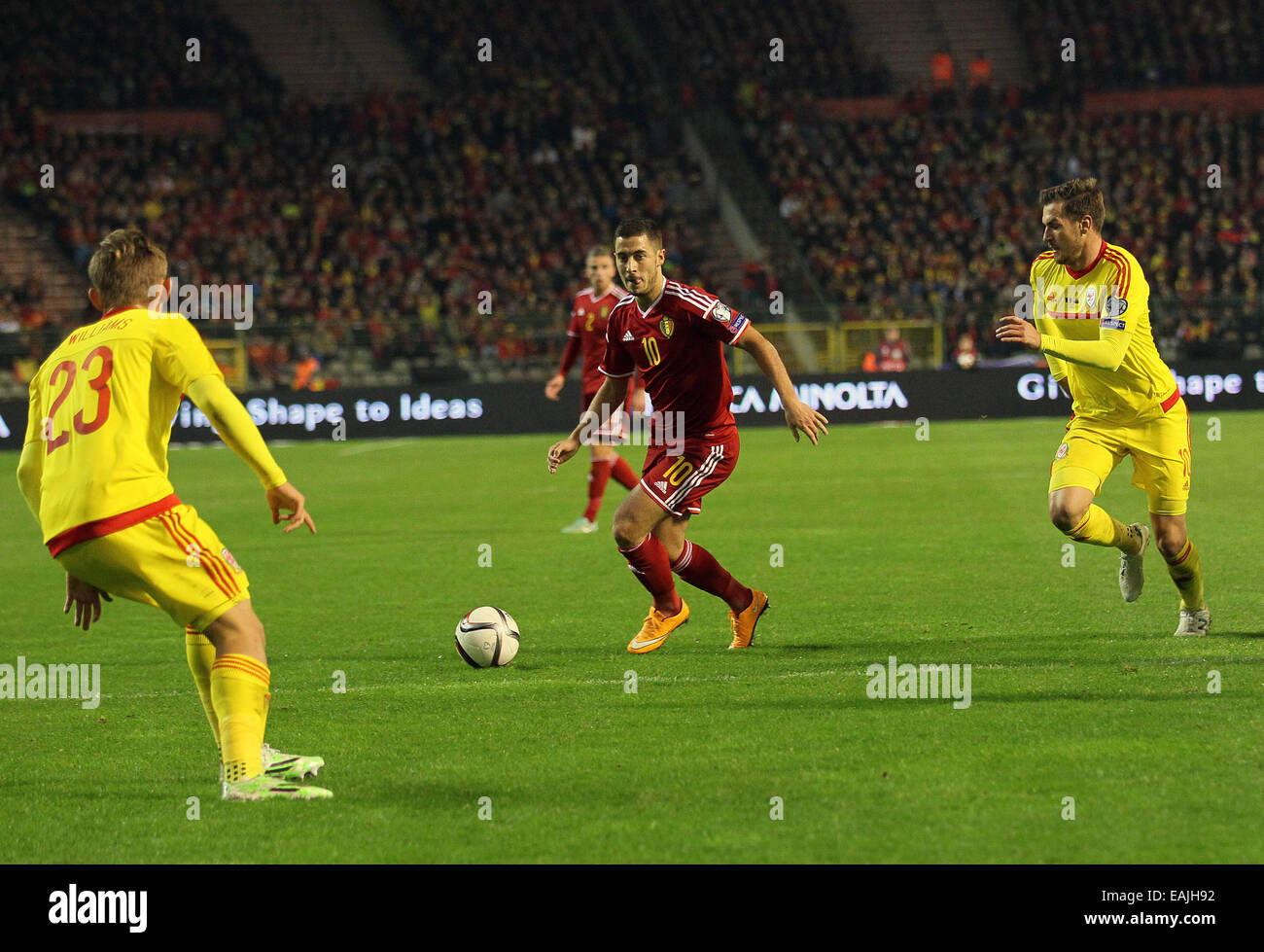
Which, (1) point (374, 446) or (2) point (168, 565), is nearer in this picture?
(2) point (168, 565)

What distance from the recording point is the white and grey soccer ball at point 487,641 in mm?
7477

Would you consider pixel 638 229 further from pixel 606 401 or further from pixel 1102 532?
pixel 1102 532

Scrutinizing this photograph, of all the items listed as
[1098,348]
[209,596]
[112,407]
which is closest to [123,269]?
[112,407]

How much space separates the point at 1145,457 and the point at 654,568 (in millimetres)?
2531

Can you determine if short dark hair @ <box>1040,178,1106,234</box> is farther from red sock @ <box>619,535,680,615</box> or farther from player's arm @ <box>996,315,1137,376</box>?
red sock @ <box>619,535,680,615</box>

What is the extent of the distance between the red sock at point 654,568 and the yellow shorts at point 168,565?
311cm

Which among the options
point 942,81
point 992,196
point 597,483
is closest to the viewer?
point 597,483

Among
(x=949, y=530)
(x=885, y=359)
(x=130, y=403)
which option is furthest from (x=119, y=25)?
(x=130, y=403)

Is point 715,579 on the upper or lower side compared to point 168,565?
lower

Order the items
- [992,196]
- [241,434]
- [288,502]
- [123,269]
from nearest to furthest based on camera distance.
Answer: [241,434]
[288,502]
[123,269]
[992,196]

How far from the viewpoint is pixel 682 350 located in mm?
7566
